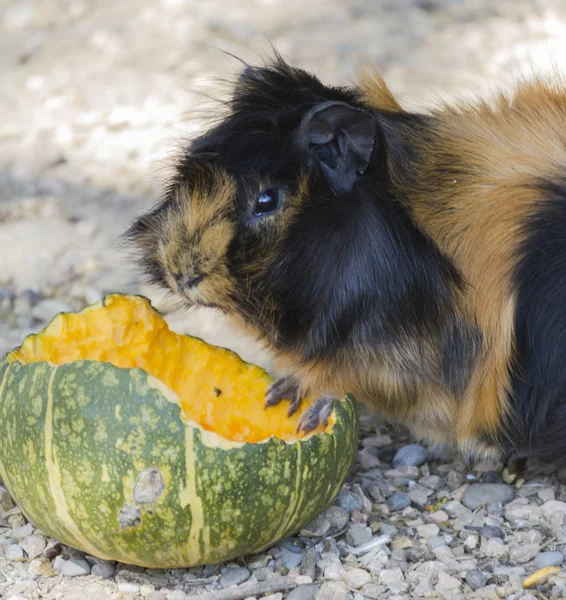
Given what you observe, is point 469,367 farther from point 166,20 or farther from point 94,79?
point 166,20

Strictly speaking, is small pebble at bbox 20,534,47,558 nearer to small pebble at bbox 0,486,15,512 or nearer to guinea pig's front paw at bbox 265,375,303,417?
small pebble at bbox 0,486,15,512

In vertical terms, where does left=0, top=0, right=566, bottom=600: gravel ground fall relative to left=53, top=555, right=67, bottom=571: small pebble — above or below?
above

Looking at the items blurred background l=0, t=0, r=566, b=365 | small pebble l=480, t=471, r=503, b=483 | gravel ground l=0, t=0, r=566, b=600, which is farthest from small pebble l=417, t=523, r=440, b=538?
blurred background l=0, t=0, r=566, b=365

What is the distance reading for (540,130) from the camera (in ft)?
6.08

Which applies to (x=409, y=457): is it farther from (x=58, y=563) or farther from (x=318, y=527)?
(x=58, y=563)

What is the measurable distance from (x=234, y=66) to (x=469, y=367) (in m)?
2.30

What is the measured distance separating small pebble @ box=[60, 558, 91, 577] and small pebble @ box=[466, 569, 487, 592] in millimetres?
666

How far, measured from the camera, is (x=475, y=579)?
167 centimetres

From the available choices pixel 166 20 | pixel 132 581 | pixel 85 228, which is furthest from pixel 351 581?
pixel 166 20

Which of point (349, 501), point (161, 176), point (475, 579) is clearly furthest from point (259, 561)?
point (161, 176)

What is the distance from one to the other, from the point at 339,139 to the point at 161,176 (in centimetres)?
48

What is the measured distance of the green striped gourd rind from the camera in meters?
1.48

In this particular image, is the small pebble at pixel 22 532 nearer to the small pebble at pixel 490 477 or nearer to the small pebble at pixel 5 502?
the small pebble at pixel 5 502

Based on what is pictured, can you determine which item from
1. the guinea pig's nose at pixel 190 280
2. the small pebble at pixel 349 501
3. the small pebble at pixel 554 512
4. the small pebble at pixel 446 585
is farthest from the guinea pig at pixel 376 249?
the small pebble at pixel 446 585
